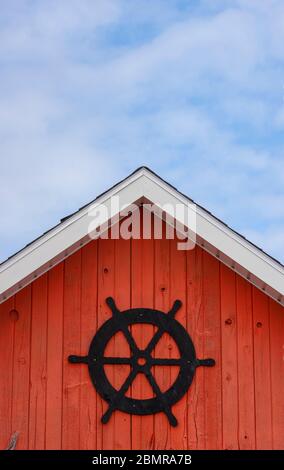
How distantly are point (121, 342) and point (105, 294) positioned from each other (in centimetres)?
51

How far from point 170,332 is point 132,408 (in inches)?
32.6

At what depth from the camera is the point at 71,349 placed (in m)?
10.9

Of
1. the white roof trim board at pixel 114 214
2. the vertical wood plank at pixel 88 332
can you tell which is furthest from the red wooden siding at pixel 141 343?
the white roof trim board at pixel 114 214

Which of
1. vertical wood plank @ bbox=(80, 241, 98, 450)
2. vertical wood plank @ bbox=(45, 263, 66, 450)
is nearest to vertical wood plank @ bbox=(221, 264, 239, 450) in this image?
vertical wood plank @ bbox=(80, 241, 98, 450)

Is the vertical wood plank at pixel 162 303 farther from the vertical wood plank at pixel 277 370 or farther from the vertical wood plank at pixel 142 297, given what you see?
the vertical wood plank at pixel 277 370

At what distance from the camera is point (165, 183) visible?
35.2ft

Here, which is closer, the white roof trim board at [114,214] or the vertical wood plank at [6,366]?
the white roof trim board at [114,214]

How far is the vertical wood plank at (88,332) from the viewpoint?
35.6 ft

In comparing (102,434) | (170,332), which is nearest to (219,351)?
(170,332)

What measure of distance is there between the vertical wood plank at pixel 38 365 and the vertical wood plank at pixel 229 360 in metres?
1.76

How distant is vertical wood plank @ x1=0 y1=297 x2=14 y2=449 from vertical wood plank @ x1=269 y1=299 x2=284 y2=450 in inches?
100

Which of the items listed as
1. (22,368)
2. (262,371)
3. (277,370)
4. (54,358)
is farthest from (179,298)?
(22,368)
